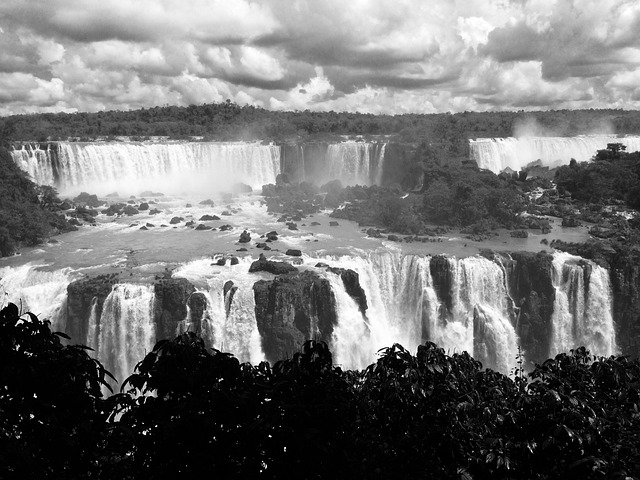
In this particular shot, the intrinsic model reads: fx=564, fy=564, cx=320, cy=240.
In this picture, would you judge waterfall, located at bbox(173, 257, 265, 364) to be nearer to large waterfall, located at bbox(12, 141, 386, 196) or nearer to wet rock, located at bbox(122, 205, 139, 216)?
wet rock, located at bbox(122, 205, 139, 216)

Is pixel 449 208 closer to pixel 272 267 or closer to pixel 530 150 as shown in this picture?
pixel 272 267

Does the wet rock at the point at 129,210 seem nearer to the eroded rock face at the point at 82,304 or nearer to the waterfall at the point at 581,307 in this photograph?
the eroded rock face at the point at 82,304

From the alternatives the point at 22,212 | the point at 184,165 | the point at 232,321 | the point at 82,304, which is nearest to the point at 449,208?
the point at 232,321

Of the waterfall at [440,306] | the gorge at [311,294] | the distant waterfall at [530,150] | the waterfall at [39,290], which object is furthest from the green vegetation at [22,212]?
the distant waterfall at [530,150]

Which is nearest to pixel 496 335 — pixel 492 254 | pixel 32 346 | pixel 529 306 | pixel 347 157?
pixel 529 306

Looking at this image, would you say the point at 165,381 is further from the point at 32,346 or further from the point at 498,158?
the point at 498,158

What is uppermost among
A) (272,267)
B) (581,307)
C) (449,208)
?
(449,208)

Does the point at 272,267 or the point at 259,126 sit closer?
the point at 272,267
